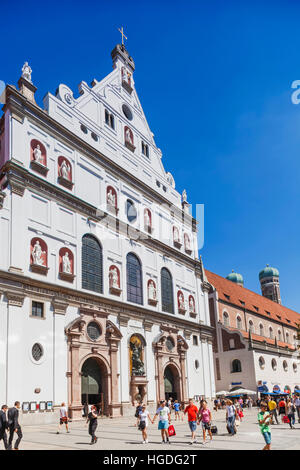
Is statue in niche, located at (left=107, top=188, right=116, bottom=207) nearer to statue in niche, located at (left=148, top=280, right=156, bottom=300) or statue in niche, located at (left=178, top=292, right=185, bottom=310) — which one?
statue in niche, located at (left=148, top=280, right=156, bottom=300)

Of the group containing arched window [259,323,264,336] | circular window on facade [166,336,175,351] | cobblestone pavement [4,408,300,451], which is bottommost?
cobblestone pavement [4,408,300,451]

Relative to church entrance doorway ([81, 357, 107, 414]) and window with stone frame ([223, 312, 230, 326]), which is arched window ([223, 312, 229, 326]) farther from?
church entrance doorway ([81, 357, 107, 414])

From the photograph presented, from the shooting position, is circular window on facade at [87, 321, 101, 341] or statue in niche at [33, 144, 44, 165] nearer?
statue in niche at [33, 144, 44, 165]

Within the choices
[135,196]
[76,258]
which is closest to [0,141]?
[76,258]

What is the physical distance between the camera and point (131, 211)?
39.1m

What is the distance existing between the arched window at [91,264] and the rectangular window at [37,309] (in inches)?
163

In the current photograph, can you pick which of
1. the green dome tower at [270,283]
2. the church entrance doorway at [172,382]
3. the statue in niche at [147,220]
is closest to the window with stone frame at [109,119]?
the statue in niche at [147,220]

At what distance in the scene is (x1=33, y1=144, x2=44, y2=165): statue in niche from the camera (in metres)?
30.7

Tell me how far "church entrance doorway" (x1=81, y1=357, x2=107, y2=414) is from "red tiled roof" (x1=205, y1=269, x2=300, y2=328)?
3118 centimetres

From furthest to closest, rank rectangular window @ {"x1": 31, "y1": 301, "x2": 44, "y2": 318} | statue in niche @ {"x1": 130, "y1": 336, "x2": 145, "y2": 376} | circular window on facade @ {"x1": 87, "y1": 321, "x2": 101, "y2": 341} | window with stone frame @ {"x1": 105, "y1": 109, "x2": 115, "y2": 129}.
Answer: window with stone frame @ {"x1": 105, "y1": 109, "x2": 115, "y2": 129} < statue in niche @ {"x1": 130, "y1": 336, "x2": 145, "y2": 376} < circular window on facade @ {"x1": 87, "y1": 321, "x2": 101, "y2": 341} < rectangular window @ {"x1": 31, "y1": 301, "x2": 44, "y2": 318}

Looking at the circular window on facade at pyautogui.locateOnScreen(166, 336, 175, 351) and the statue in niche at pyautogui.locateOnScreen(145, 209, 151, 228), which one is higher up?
the statue in niche at pyautogui.locateOnScreen(145, 209, 151, 228)

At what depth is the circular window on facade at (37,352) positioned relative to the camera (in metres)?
26.8

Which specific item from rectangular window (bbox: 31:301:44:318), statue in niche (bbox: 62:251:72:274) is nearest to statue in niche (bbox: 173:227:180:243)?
statue in niche (bbox: 62:251:72:274)

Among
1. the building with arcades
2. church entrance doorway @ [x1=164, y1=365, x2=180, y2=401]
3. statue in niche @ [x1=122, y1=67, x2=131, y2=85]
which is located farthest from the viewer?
the building with arcades
